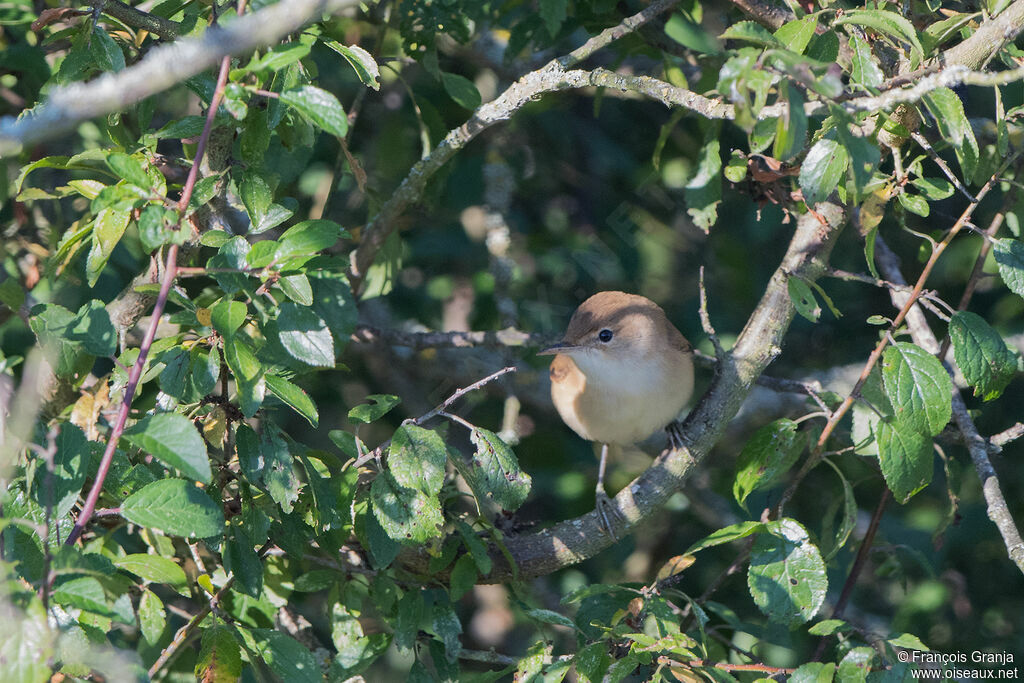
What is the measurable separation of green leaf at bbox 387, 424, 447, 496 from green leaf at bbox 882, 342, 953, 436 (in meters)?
1.23

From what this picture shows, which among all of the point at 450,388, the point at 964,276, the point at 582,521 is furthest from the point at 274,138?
the point at 964,276

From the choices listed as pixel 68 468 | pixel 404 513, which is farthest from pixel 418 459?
pixel 68 468

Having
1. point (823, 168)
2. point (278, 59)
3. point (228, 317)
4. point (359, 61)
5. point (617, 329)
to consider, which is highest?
point (278, 59)

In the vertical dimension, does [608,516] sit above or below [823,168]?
below

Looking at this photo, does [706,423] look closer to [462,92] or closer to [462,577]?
[462,577]

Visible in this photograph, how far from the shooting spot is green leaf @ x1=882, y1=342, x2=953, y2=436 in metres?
2.47

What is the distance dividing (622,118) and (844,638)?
10.3ft

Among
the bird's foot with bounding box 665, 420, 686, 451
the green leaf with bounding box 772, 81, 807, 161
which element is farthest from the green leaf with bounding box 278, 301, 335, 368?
the bird's foot with bounding box 665, 420, 686, 451

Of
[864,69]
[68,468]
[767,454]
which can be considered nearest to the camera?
[68,468]

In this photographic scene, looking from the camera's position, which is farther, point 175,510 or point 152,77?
point 175,510

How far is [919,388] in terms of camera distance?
249 cm

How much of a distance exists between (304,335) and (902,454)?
1.68 metres

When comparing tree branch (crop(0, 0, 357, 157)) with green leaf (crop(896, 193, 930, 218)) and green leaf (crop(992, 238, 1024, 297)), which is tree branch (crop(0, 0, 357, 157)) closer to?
green leaf (crop(896, 193, 930, 218))

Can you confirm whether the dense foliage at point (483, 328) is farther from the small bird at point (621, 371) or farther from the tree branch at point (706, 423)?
the small bird at point (621, 371)
